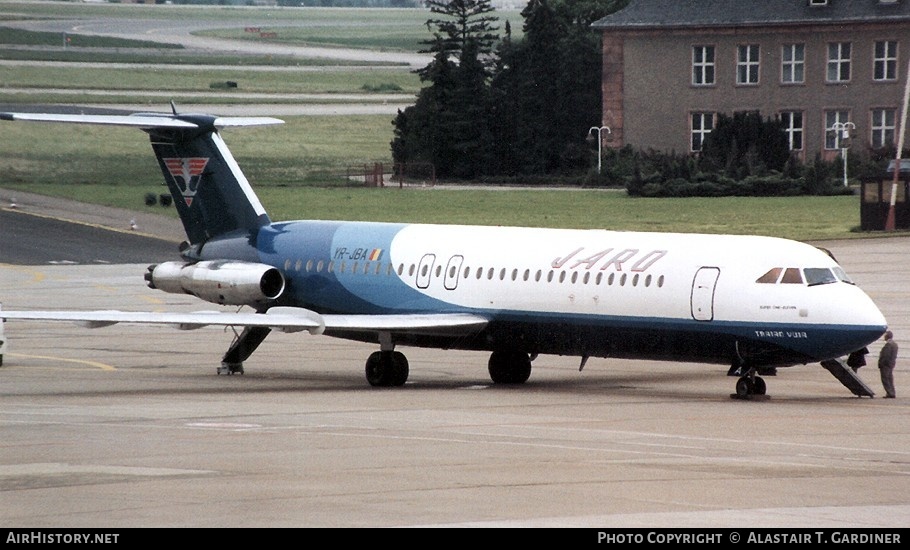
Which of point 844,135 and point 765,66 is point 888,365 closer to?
point 844,135

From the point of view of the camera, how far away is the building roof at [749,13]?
9556cm

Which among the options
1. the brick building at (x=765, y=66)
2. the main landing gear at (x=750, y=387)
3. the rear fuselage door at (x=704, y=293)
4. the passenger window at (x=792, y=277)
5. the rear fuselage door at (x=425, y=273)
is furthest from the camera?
the brick building at (x=765, y=66)

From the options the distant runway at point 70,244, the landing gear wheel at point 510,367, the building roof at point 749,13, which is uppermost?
the building roof at point 749,13

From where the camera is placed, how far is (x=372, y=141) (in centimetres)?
10394

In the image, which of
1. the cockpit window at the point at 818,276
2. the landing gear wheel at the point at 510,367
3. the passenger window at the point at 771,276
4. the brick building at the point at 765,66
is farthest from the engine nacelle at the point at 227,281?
the brick building at the point at 765,66

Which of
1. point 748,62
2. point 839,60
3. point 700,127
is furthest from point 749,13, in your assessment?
point 700,127

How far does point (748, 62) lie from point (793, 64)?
8.40 ft

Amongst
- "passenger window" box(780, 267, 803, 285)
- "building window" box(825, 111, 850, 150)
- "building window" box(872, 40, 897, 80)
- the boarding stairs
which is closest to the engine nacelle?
"passenger window" box(780, 267, 803, 285)

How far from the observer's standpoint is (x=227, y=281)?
114 feet

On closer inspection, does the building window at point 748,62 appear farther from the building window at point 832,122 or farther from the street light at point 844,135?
the street light at point 844,135

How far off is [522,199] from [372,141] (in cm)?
2242

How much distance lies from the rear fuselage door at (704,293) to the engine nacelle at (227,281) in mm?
9570

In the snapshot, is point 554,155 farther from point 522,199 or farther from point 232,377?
point 232,377

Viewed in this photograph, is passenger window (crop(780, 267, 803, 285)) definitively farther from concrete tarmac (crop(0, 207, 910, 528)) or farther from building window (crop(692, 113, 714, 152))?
building window (crop(692, 113, 714, 152))
